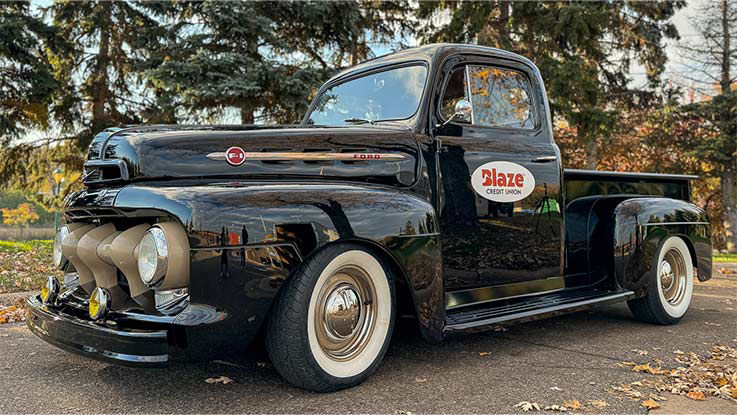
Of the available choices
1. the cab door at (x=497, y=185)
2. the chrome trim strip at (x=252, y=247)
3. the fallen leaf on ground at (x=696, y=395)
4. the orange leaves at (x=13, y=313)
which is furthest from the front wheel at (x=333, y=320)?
the orange leaves at (x=13, y=313)

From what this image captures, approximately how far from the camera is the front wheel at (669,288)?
190 inches

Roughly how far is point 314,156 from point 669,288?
3.60 metres

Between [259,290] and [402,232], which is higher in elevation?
[402,232]

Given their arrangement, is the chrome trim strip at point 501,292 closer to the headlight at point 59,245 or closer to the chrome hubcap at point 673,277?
the chrome hubcap at point 673,277

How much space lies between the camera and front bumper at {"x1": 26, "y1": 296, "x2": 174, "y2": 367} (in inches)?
101

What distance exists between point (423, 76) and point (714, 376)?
2.56m

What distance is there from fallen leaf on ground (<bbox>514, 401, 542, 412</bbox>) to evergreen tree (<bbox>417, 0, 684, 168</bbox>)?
42.7 feet

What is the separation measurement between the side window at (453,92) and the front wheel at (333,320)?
1290mm

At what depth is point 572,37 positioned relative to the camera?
15148 mm

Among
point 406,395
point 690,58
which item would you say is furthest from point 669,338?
point 690,58

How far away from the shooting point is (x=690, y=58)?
2012 cm

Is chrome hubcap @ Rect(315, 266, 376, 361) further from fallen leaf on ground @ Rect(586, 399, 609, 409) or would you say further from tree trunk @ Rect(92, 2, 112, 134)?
tree trunk @ Rect(92, 2, 112, 134)

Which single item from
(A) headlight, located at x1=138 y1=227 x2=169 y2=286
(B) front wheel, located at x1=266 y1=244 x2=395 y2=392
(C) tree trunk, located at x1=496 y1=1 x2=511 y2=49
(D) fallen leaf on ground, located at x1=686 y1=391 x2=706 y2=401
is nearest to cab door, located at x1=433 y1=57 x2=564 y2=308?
(B) front wheel, located at x1=266 y1=244 x2=395 y2=392

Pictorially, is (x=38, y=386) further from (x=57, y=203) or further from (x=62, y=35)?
(x=57, y=203)
